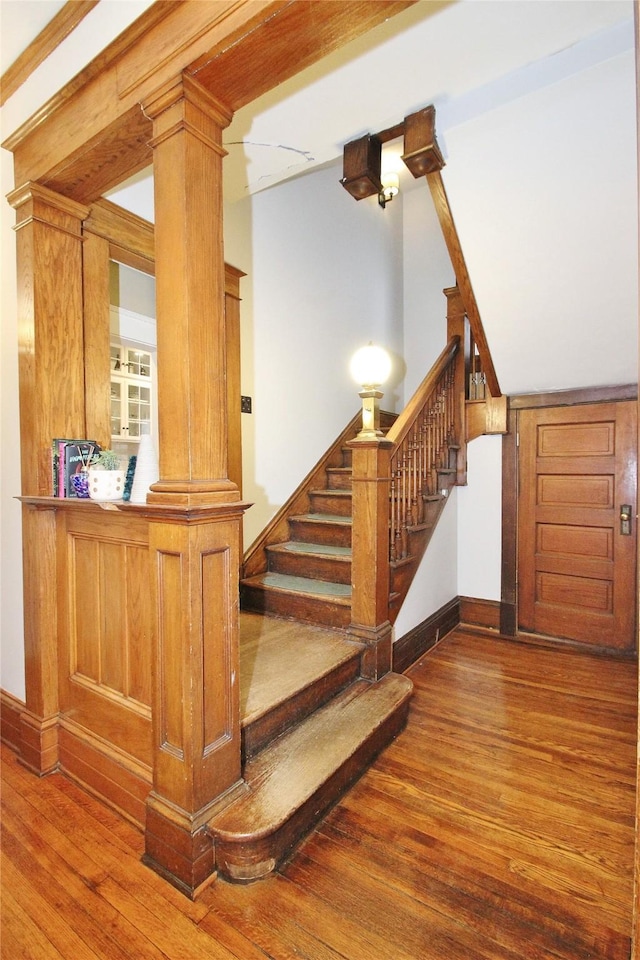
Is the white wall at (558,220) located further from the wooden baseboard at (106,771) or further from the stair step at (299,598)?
the wooden baseboard at (106,771)

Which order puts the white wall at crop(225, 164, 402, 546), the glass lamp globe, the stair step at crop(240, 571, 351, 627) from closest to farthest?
1. the glass lamp globe
2. the stair step at crop(240, 571, 351, 627)
3. the white wall at crop(225, 164, 402, 546)

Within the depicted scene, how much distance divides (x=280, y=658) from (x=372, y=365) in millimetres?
1570

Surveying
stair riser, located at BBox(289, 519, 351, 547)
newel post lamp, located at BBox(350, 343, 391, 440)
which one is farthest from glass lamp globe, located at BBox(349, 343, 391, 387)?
stair riser, located at BBox(289, 519, 351, 547)

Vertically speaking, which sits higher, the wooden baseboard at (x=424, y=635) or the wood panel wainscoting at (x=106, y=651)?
the wood panel wainscoting at (x=106, y=651)

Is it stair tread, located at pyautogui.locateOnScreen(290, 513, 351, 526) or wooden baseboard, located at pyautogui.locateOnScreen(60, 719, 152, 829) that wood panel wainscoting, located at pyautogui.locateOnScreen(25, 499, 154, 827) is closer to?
wooden baseboard, located at pyautogui.locateOnScreen(60, 719, 152, 829)

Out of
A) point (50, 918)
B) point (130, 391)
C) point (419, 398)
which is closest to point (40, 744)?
point (50, 918)

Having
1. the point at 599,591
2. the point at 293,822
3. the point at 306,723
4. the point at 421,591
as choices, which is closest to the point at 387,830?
the point at 293,822

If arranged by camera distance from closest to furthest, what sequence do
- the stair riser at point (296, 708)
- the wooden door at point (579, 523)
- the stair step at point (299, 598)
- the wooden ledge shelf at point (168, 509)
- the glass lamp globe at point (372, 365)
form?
the wooden ledge shelf at point (168, 509) < the stair riser at point (296, 708) < the glass lamp globe at point (372, 365) < the stair step at point (299, 598) < the wooden door at point (579, 523)

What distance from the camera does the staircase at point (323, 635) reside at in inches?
60.8

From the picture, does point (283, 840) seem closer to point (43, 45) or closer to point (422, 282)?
point (43, 45)

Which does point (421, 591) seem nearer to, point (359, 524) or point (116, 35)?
point (359, 524)

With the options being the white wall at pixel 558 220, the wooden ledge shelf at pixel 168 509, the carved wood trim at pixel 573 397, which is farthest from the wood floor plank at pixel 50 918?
the carved wood trim at pixel 573 397

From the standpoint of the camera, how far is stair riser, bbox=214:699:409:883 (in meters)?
1.41

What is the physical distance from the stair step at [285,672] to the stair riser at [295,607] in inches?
1.9
